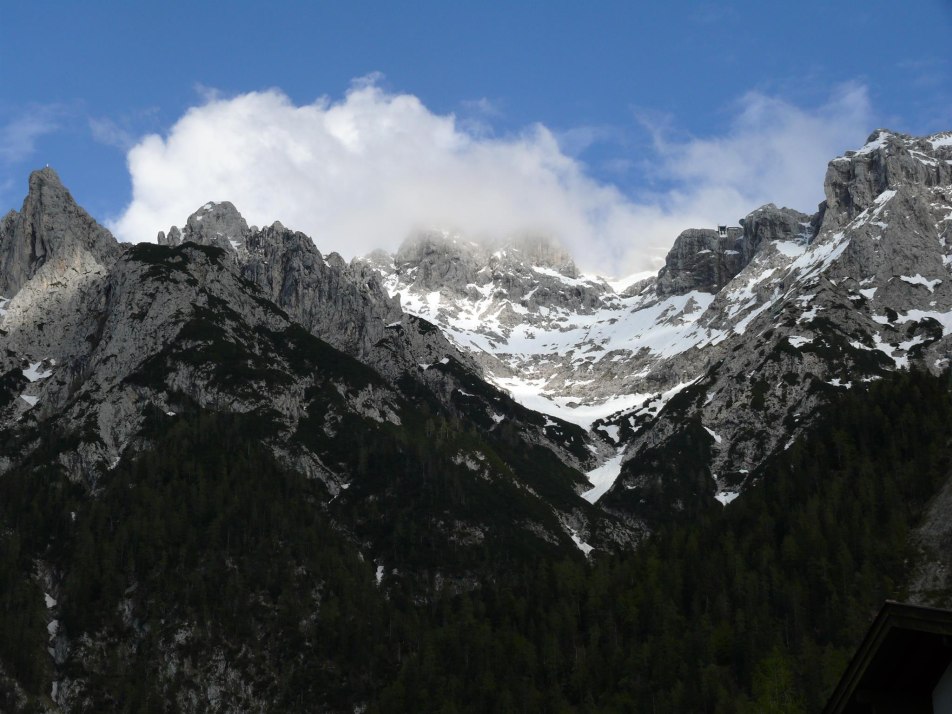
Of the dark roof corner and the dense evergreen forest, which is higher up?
the dense evergreen forest

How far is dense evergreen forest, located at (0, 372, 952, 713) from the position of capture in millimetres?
132625

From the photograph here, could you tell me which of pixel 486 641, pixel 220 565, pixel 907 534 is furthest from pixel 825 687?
pixel 220 565

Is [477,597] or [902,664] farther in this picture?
[477,597]

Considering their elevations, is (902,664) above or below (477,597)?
below

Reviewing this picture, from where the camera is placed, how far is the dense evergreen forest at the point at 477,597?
132625 mm

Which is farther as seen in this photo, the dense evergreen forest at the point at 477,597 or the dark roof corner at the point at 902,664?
the dense evergreen forest at the point at 477,597

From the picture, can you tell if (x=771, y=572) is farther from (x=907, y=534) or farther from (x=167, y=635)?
(x=167, y=635)

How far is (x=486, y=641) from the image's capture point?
5778 inches

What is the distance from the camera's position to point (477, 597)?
17138 cm

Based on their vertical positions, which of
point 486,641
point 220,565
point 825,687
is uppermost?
point 220,565

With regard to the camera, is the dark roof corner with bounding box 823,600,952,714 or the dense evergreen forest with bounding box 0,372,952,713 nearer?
the dark roof corner with bounding box 823,600,952,714

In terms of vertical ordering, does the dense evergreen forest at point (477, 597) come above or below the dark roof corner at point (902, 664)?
above

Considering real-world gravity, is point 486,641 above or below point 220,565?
below

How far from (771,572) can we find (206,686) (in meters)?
84.9
